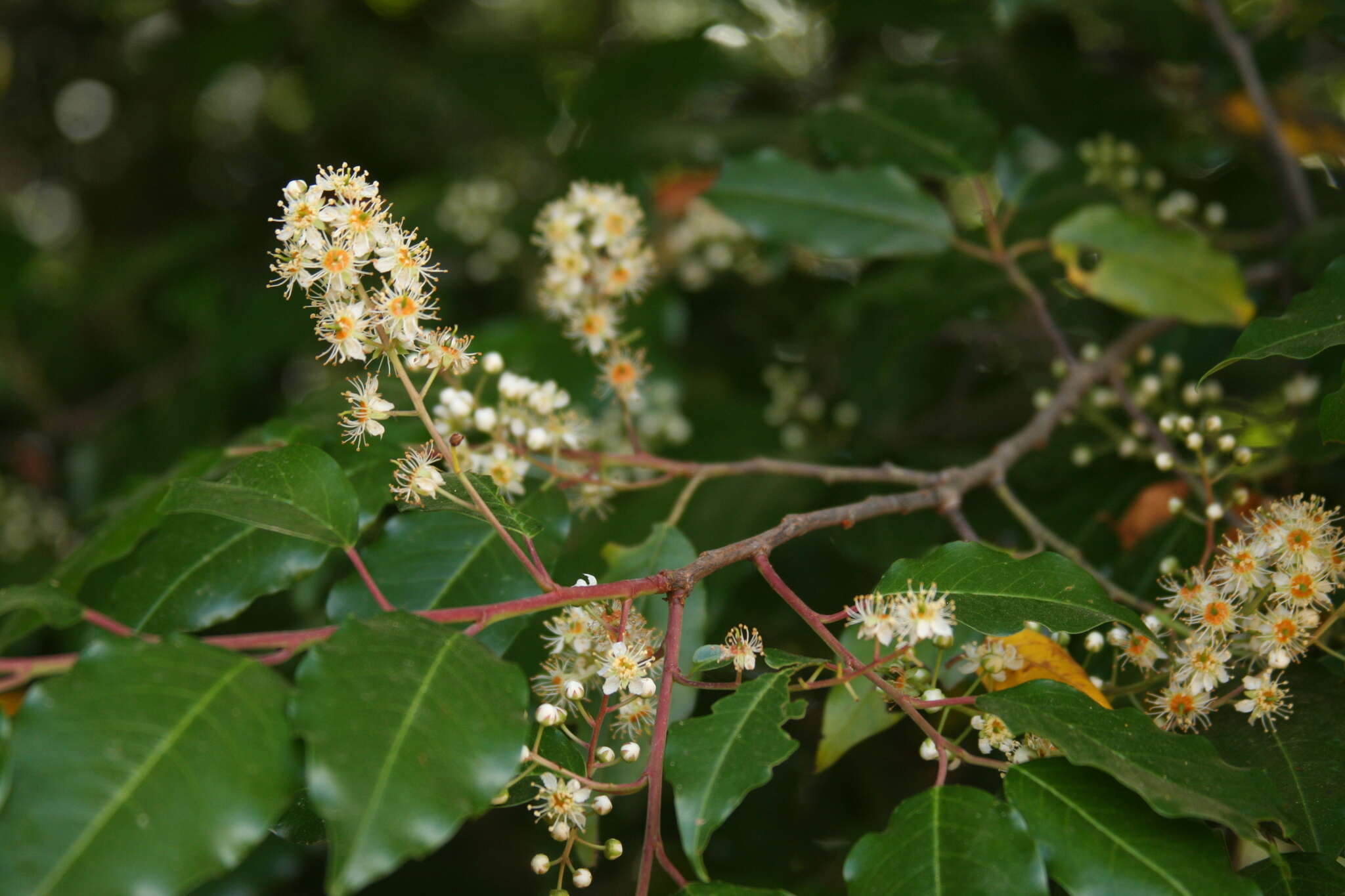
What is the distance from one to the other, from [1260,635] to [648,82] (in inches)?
65.2

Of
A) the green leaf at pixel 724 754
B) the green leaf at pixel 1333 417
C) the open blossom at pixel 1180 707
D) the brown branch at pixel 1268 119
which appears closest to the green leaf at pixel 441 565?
the green leaf at pixel 724 754

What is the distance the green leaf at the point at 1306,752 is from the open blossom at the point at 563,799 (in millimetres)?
546

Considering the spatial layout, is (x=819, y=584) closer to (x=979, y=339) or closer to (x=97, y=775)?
(x=979, y=339)

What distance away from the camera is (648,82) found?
210 centimetres

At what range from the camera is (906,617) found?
0.78m

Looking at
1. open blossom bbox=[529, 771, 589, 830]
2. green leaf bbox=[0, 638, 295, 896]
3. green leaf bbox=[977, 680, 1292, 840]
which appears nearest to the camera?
green leaf bbox=[0, 638, 295, 896]

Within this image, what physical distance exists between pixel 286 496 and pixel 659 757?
358 mm

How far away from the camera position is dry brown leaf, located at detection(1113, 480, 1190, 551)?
1263mm

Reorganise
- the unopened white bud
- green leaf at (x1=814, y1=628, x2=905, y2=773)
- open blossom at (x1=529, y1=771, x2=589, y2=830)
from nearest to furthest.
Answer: open blossom at (x1=529, y1=771, x2=589, y2=830) → green leaf at (x1=814, y1=628, x2=905, y2=773) → the unopened white bud

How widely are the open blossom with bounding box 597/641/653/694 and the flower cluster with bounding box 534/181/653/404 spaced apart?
18.7 inches

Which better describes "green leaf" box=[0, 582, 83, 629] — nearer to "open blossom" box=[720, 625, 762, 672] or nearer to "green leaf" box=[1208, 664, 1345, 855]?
"open blossom" box=[720, 625, 762, 672]

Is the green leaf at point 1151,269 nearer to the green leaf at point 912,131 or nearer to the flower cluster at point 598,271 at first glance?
the green leaf at point 912,131

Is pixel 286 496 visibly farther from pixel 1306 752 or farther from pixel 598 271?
pixel 1306 752

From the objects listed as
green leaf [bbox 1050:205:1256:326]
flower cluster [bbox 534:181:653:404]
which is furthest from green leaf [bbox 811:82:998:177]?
flower cluster [bbox 534:181:653:404]
